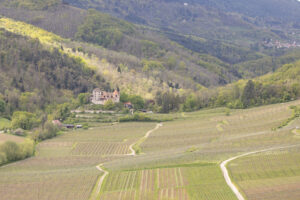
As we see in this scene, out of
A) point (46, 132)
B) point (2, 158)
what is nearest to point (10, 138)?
point (46, 132)

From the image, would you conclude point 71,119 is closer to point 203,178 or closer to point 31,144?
Result: point 31,144

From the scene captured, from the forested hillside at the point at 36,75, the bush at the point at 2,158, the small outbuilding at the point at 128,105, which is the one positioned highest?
the forested hillside at the point at 36,75

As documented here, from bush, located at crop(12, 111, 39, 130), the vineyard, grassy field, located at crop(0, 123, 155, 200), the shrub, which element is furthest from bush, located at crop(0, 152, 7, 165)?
the shrub

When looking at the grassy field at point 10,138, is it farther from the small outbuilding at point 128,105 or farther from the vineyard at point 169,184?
the small outbuilding at point 128,105

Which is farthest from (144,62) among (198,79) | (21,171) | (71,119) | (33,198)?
(33,198)

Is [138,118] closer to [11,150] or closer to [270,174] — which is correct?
[11,150]

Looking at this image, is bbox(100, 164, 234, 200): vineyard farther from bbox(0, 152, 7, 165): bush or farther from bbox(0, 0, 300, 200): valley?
bbox(0, 152, 7, 165): bush

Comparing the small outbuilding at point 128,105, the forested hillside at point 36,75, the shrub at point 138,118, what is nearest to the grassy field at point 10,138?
the shrub at point 138,118

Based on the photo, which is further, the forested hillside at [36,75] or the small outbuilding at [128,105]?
the forested hillside at [36,75]
